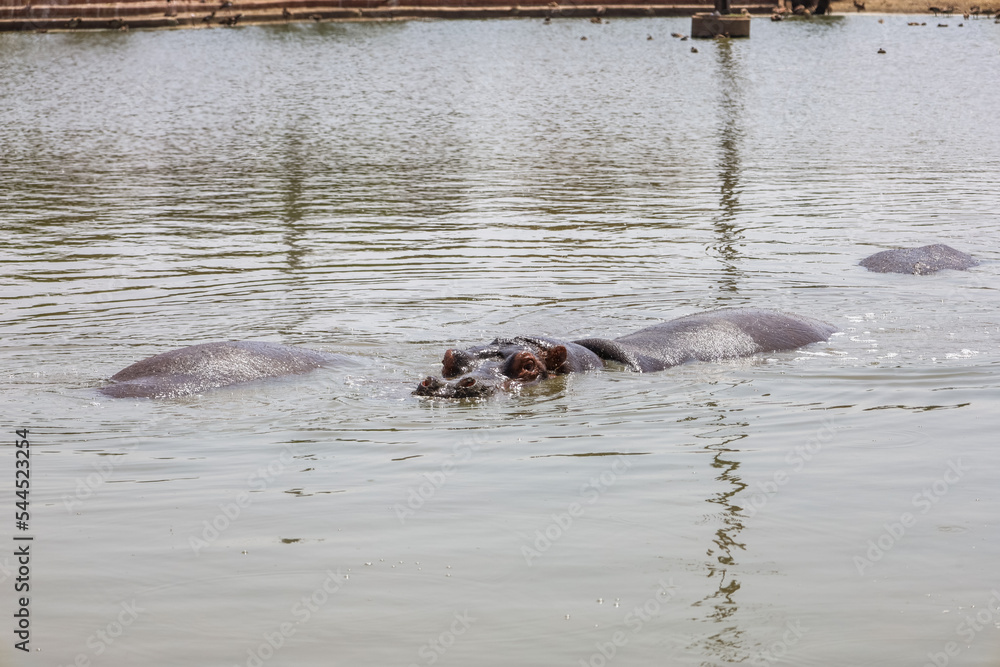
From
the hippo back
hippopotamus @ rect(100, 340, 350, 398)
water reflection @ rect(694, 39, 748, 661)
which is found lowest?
water reflection @ rect(694, 39, 748, 661)

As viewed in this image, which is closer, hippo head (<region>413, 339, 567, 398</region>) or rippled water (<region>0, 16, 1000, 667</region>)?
rippled water (<region>0, 16, 1000, 667</region>)

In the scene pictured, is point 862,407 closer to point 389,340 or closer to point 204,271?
point 389,340

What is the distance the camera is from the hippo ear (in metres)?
7.90

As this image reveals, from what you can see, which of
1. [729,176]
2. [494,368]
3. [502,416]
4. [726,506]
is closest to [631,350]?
[494,368]

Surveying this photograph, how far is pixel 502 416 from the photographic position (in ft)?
24.0

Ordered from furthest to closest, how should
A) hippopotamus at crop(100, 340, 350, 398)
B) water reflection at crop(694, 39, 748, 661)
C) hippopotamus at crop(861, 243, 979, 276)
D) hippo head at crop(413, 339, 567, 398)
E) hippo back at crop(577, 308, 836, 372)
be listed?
hippopotamus at crop(861, 243, 979, 276)
hippo back at crop(577, 308, 836, 372)
hippo head at crop(413, 339, 567, 398)
hippopotamus at crop(100, 340, 350, 398)
water reflection at crop(694, 39, 748, 661)

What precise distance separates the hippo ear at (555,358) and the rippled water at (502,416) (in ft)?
0.54

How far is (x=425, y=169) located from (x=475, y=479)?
13.0 metres

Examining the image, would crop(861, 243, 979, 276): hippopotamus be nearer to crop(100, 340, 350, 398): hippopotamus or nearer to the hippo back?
the hippo back

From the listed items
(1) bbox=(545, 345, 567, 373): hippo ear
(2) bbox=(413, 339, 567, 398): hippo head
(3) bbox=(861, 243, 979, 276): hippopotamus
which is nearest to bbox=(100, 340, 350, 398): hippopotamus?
(2) bbox=(413, 339, 567, 398): hippo head

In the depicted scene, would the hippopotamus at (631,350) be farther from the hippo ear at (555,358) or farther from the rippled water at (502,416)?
the rippled water at (502,416)

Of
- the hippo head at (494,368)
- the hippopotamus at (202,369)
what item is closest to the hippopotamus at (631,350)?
the hippo head at (494,368)

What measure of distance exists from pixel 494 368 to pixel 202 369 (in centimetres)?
174

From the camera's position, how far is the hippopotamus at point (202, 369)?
7.33m
